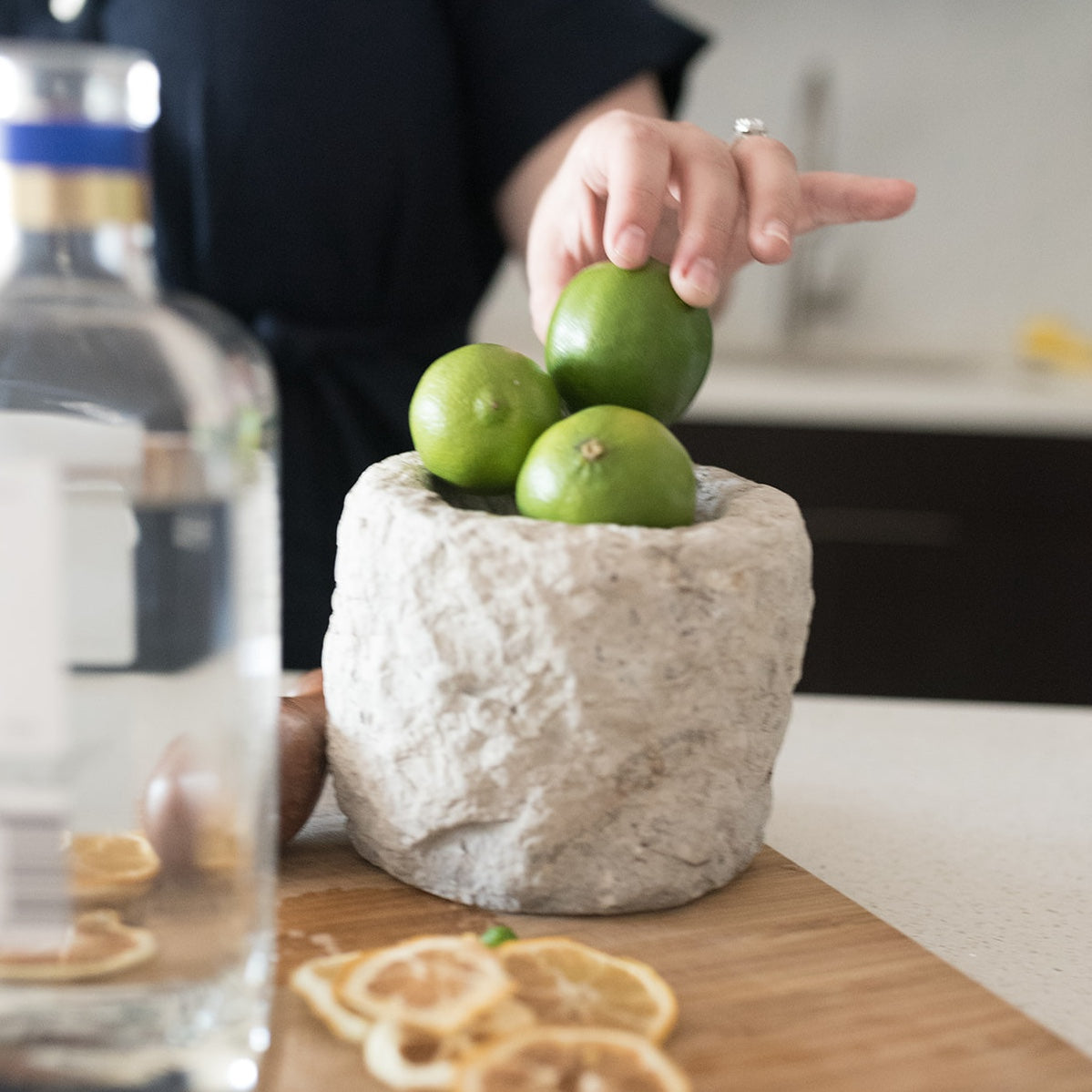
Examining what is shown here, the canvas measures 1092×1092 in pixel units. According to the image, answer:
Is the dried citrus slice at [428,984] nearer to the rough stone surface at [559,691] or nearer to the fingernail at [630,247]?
the rough stone surface at [559,691]

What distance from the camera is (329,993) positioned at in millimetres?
613

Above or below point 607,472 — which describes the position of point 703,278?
above

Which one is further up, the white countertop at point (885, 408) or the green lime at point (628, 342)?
the green lime at point (628, 342)

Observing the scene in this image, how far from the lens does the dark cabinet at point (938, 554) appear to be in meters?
2.37

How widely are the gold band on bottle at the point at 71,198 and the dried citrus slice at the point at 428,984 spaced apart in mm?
357

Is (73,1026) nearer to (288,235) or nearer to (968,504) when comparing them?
(288,235)

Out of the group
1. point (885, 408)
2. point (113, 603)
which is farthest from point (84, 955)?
point (885, 408)

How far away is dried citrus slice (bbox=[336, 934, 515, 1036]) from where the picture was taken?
1.91 ft

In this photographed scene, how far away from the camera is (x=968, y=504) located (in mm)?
2389

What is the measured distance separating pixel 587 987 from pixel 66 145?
17.1 inches

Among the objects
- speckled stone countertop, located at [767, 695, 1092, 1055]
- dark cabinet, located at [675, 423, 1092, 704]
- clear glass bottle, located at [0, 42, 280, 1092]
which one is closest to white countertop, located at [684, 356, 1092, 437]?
dark cabinet, located at [675, 423, 1092, 704]

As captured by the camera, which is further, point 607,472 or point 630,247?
point 630,247

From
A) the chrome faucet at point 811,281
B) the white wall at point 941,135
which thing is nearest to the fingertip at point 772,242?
the white wall at point 941,135

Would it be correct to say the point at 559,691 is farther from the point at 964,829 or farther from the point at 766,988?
the point at 964,829
